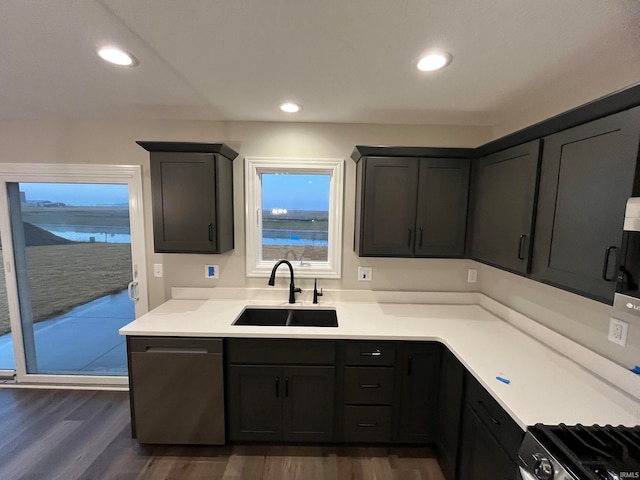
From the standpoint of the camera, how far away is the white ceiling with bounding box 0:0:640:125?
1.06 m

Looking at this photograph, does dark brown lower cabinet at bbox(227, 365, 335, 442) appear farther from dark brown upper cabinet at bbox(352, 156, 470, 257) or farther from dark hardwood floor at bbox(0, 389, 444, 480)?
dark brown upper cabinet at bbox(352, 156, 470, 257)

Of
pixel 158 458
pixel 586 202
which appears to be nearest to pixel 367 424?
pixel 158 458

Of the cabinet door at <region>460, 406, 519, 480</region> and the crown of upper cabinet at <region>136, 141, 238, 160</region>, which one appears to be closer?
the cabinet door at <region>460, 406, 519, 480</region>

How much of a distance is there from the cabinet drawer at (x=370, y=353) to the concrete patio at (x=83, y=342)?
2153 mm

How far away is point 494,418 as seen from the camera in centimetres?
132

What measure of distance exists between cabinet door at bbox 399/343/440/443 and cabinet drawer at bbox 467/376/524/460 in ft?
1.18

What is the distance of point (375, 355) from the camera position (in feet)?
6.29

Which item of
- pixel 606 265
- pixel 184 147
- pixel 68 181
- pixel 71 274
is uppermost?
pixel 184 147

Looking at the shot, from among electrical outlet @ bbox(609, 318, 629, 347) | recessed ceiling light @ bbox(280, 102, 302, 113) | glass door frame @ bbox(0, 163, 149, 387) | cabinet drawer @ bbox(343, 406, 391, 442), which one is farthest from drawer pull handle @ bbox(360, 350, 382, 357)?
glass door frame @ bbox(0, 163, 149, 387)

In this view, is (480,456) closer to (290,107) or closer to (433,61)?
(433,61)

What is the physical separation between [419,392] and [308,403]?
2.56 ft

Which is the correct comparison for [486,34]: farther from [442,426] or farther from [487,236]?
[442,426]

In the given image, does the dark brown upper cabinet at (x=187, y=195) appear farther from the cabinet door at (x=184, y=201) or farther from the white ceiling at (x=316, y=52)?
the white ceiling at (x=316, y=52)

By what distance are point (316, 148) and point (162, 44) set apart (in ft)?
4.47
